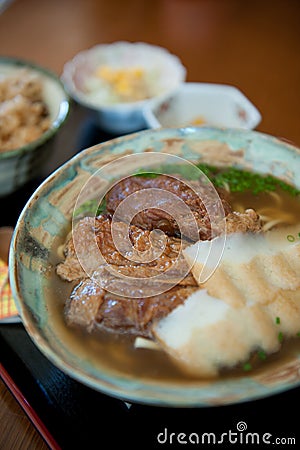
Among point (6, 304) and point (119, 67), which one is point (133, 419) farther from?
point (119, 67)

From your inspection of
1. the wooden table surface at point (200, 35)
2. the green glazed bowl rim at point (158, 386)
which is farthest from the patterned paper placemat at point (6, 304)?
the wooden table surface at point (200, 35)

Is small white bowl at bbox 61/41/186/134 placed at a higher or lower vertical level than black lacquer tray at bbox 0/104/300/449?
higher

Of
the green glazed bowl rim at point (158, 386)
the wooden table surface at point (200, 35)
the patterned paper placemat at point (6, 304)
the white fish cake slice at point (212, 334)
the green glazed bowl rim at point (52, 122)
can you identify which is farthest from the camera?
the wooden table surface at point (200, 35)

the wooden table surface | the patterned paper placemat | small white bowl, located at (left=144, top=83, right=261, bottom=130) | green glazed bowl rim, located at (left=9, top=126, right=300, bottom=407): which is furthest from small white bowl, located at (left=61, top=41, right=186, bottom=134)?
green glazed bowl rim, located at (left=9, top=126, right=300, bottom=407)

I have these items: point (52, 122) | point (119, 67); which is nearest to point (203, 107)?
point (119, 67)

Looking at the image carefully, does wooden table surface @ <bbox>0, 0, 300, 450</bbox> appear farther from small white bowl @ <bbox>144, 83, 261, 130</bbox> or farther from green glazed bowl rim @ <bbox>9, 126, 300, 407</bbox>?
green glazed bowl rim @ <bbox>9, 126, 300, 407</bbox>

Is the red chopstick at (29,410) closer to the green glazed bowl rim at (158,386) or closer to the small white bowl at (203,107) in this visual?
the green glazed bowl rim at (158,386)

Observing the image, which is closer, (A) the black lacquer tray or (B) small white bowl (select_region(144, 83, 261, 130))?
(A) the black lacquer tray
